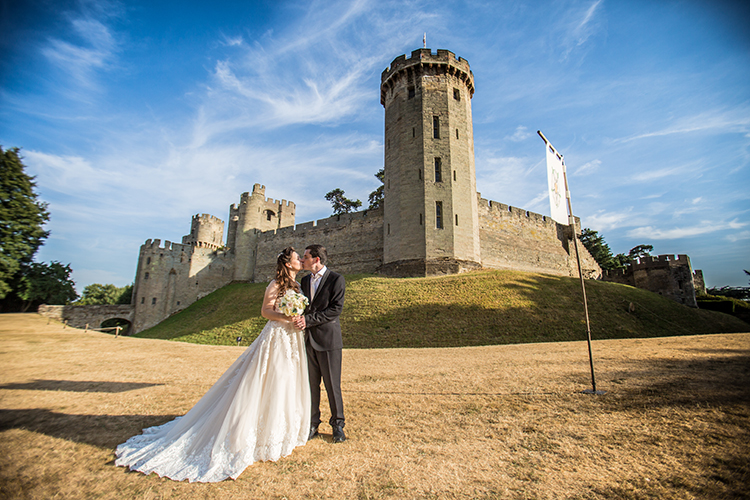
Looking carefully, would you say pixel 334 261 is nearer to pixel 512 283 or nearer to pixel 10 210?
pixel 512 283

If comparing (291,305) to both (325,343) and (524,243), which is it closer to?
(325,343)

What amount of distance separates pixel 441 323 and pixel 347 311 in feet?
15.9

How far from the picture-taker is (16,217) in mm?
14805

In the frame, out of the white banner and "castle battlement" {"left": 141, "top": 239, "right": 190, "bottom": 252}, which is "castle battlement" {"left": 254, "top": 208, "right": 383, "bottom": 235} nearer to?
"castle battlement" {"left": 141, "top": 239, "right": 190, "bottom": 252}

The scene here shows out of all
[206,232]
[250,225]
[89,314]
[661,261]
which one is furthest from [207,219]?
[661,261]

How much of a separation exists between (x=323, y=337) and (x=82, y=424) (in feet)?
10.6

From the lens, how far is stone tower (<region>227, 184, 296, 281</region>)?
36.2 m

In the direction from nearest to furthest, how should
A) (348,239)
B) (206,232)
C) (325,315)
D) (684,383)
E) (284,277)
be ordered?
(325,315) < (284,277) < (684,383) < (348,239) < (206,232)

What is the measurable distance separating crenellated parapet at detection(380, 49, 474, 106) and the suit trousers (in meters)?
24.3

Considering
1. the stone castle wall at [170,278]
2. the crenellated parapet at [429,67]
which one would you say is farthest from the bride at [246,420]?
the stone castle wall at [170,278]

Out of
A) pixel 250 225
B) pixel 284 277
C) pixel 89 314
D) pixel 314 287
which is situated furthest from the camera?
pixel 250 225

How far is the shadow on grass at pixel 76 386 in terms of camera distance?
5.74 metres

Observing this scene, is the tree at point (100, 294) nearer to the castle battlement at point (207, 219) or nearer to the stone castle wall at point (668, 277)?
the castle battlement at point (207, 219)

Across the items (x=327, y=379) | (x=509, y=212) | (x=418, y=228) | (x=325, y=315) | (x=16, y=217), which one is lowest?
(x=327, y=379)
